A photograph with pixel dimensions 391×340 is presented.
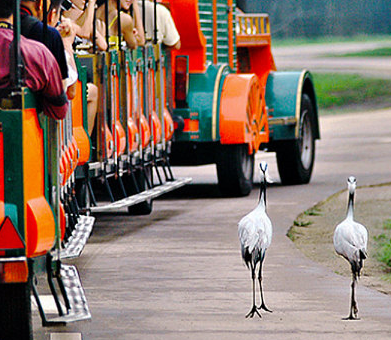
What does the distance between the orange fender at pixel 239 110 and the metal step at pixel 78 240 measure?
17.5 feet

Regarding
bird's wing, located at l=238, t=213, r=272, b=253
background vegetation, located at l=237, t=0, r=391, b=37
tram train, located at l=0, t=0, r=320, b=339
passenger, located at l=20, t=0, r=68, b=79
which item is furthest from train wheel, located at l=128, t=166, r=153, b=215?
background vegetation, located at l=237, t=0, r=391, b=37

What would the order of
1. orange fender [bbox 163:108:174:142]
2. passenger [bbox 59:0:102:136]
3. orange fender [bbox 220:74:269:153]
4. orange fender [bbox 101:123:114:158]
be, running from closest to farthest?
passenger [bbox 59:0:102:136]
orange fender [bbox 101:123:114:158]
orange fender [bbox 163:108:174:142]
orange fender [bbox 220:74:269:153]

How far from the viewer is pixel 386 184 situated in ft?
55.0

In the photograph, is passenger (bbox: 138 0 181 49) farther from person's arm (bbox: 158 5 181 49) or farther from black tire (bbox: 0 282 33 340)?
black tire (bbox: 0 282 33 340)

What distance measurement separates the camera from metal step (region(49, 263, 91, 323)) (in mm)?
7105

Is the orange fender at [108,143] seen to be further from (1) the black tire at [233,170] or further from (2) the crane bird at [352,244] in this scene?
(1) the black tire at [233,170]

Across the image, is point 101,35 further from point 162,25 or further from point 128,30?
point 162,25

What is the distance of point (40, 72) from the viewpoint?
6660 millimetres

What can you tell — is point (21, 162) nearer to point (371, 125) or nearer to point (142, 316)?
point (142, 316)

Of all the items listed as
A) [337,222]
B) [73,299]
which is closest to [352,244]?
[73,299]

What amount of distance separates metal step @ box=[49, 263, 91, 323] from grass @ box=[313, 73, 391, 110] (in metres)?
31.2

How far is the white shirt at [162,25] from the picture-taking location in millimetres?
13867

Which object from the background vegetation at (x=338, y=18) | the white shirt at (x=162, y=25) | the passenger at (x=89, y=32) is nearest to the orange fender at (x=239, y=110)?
the white shirt at (x=162, y=25)

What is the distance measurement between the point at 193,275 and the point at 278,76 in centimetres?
718
